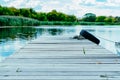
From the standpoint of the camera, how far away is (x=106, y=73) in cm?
292

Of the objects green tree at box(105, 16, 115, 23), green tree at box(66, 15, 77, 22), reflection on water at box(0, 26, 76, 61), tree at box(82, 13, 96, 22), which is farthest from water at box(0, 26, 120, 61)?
green tree at box(66, 15, 77, 22)

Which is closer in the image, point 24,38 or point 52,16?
point 24,38

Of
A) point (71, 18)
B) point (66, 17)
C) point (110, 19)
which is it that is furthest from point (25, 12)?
point (110, 19)

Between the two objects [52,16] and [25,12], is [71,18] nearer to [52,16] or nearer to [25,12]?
[52,16]

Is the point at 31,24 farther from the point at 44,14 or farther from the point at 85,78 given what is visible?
the point at 85,78

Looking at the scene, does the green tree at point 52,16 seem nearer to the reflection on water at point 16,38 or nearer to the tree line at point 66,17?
the tree line at point 66,17

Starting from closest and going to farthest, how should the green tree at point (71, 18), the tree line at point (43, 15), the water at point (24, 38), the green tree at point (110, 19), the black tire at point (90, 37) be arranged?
the black tire at point (90, 37) → the water at point (24, 38) → the tree line at point (43, 15) → the green tree at point (110, 19) → the green tree at point (71, 18)

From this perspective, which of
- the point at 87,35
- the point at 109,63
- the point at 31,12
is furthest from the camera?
the point at 31,12

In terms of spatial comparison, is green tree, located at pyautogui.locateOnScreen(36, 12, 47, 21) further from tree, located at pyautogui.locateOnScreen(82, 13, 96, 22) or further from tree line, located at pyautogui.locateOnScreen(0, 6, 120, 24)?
tree, located at pyautogui.locateOnScreen(82, 13, 96, 22)

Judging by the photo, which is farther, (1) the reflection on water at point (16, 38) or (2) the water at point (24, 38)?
(2) the water at point (24, 38)

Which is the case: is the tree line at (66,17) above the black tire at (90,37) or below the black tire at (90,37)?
below

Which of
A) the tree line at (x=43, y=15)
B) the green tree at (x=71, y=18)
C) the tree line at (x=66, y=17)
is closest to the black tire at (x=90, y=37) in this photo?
the tree line at (x=43, y=15)

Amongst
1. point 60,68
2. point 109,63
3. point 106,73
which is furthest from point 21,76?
point 109,63

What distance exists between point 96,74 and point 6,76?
2.59ft
